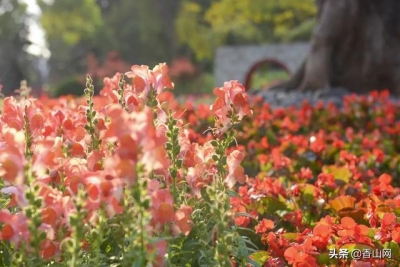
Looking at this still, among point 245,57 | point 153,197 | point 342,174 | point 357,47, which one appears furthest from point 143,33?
point 153,197

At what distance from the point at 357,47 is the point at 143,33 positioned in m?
20.4

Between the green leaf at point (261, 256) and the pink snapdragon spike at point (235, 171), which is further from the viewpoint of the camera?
the green leaf at point (261, 256)

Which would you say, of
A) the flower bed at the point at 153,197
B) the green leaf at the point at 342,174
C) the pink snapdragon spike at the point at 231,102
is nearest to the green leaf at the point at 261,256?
the flower bed at the point at 153,197

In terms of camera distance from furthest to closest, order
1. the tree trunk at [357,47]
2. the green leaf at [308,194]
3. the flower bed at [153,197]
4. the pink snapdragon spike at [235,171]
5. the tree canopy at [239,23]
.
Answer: the tree canopy at [239,23]
the tree trunk at [357,47]
the green leaf at [308,194]
the pink snapdragon spike at [235,171]
the flower bed at [153,197]

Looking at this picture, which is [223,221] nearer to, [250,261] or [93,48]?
[250,261]

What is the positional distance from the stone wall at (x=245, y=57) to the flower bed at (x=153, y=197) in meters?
24.5

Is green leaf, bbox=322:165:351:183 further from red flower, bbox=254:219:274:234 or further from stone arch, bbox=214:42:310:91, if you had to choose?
stone arch, bbox=214:42:310:91

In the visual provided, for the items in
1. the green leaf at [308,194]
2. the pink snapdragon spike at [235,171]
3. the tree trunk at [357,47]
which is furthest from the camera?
the tree trunk at [357,47]

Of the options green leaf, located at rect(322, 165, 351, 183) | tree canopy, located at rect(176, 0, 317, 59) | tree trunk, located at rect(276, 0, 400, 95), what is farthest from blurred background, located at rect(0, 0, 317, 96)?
green leaf, located at rect(322, 165, 351, 183)

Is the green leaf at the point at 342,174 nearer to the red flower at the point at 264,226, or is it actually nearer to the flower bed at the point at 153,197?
the flower bed at the point at 153,197

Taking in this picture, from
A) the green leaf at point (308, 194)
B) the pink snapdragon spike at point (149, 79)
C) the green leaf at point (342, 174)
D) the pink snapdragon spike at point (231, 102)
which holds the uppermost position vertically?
the pink snapdragon spike at point (149, 79)

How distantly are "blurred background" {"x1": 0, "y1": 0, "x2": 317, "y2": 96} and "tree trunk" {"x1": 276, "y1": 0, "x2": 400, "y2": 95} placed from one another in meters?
16.1

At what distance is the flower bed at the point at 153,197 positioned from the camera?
1906 mm

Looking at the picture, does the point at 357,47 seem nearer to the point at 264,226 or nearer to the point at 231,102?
the point at 264,226
